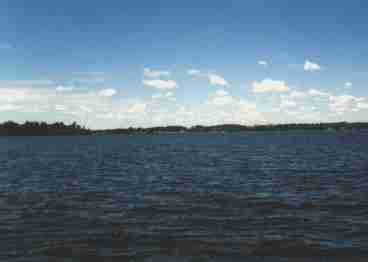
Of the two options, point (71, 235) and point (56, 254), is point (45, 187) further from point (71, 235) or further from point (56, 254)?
point (56, 254)

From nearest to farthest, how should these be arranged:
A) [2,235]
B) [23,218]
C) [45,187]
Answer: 1. [2,235]
2. [23,218]
3. [45,187]

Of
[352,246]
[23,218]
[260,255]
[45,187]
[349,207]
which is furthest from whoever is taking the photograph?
[45,187]

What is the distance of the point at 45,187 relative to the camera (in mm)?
36500

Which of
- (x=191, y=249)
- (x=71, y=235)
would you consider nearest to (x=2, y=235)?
(x=71, y=235)

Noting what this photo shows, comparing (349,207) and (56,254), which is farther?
(349,207)

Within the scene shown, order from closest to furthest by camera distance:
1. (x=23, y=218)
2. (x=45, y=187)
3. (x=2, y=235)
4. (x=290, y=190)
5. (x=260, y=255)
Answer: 1. (x=260, y=255)
2. (x=2, y=235)
3. (x=23, y=218)
4. (x=290, y=190)
5. (x=45, y=187)

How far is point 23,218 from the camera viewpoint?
22.5 metres

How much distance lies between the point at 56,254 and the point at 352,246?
1201cm

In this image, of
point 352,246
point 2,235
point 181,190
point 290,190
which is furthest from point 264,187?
point 2,235

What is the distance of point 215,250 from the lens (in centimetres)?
1614

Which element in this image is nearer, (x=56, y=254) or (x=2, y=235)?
(x=56, y=254)

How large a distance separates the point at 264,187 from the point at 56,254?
2182cm

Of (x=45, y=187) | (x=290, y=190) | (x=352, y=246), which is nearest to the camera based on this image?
(x=352, y=246)

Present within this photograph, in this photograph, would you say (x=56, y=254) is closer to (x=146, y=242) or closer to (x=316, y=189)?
(x=146, y=242)
